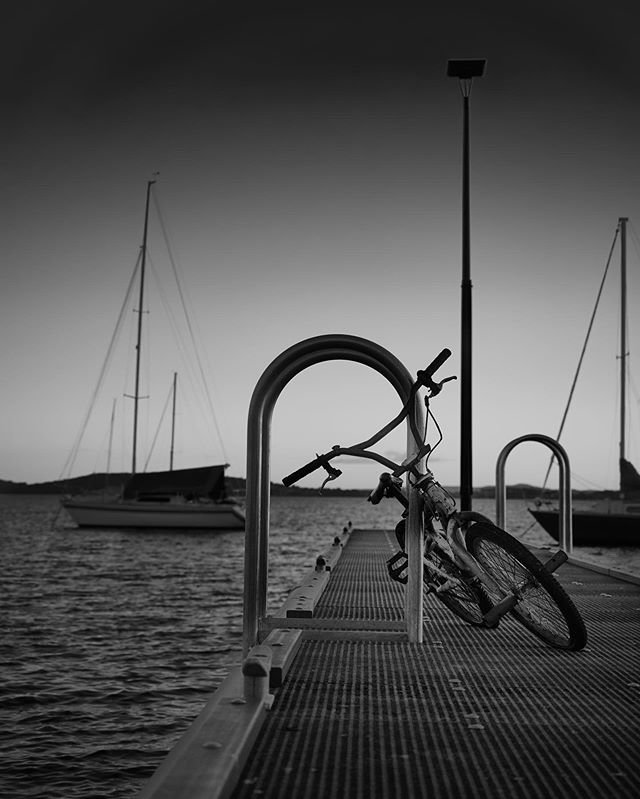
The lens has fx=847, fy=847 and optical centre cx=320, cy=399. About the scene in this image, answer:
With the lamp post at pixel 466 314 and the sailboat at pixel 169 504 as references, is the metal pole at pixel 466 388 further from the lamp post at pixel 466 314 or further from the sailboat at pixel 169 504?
the sailboat at pixel 169 504

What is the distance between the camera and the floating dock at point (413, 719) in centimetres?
251

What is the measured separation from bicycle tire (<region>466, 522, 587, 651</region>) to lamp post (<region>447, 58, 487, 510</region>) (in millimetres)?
7420

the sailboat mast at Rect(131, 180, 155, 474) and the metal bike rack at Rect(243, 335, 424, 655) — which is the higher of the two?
the sailboat mast at Rect(131, 180, 155, 474)

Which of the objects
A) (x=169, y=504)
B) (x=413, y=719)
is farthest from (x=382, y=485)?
(x=169, y=504)

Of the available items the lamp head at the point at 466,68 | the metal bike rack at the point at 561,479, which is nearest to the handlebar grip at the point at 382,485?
the metal bike rack at the point at 561,479

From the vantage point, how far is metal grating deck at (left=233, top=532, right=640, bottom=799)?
8.36ft

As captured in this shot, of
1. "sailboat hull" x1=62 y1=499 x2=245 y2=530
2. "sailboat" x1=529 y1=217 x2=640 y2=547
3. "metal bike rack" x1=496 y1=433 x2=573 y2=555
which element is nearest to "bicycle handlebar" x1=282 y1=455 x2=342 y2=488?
"metal bike rack" x1=496 y1=433 x2=573 y2=555

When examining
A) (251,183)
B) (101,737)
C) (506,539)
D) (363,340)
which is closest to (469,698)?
(506,539)

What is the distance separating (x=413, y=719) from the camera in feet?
10.6

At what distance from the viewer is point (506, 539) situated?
14.0 ft

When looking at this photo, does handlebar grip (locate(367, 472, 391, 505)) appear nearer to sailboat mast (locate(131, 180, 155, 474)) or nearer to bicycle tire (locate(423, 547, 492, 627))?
bicycle tire (locate(423, 547, 492, 627))

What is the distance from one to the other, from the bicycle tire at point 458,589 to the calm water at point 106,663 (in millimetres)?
4322

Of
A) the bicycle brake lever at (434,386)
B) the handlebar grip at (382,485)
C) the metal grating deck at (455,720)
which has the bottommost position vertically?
the metal grating deck at (455,720)

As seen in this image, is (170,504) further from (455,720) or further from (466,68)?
(455,720)
